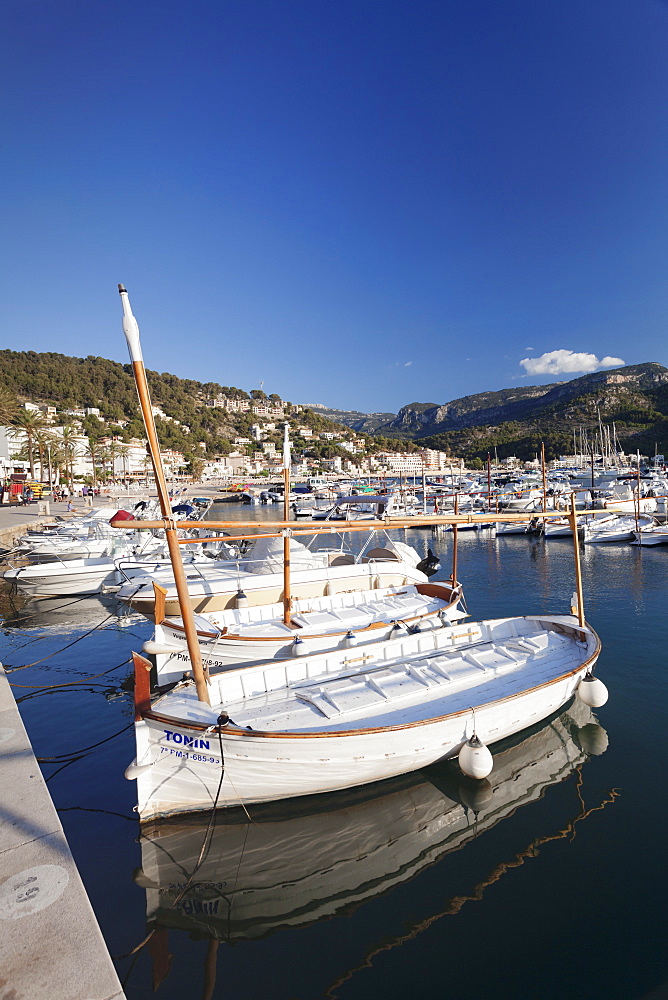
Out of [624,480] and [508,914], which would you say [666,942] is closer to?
[508,914]

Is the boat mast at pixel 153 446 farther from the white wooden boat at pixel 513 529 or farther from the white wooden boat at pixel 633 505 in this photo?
the white wooden boat at pixel 633 505

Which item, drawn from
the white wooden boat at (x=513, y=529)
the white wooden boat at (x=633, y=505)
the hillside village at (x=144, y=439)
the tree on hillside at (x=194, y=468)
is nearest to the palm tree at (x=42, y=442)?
the hillside village at (x=144, y=439)

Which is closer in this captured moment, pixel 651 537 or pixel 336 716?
pixel 336 716

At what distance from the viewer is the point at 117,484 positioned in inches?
3718

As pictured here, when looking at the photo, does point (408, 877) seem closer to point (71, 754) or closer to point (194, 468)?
point (71, 754)

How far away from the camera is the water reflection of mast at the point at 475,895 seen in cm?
490

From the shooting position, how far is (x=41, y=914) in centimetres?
399

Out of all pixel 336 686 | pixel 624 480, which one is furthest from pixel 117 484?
pixel 336 686

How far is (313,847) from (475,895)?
2.21 meters

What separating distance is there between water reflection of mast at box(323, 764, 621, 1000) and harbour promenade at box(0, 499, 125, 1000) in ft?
8.28

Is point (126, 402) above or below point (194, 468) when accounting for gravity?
above

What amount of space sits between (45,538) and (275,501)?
5572 centimetres

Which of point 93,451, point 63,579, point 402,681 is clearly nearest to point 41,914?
point 402,681

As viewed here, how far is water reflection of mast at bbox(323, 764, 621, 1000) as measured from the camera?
490 centimetres
